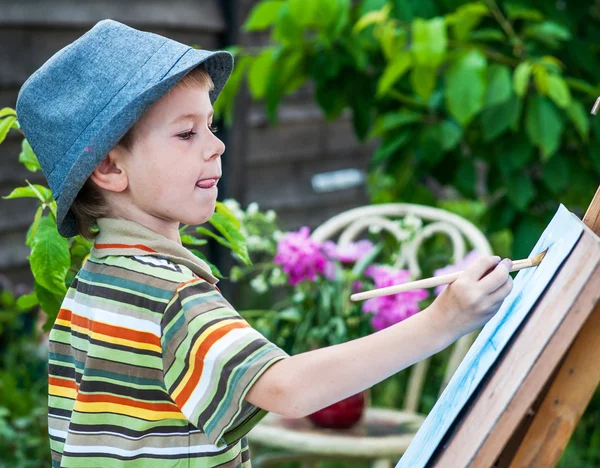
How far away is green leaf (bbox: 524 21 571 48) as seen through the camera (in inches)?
97.4

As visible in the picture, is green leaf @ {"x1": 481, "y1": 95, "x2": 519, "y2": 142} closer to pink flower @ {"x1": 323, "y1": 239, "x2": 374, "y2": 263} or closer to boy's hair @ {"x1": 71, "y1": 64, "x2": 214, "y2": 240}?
pink flower @ {"x1": 323, "y1": 239, "x2": 374, "y2": 263}

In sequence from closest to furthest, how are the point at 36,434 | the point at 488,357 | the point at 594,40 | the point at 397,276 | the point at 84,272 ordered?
the point at 488,357 < the point at 84,272 < the point at 397,276 < the point at 36,434 < the point at 594,40

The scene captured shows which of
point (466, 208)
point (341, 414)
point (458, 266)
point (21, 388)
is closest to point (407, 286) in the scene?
point (341, 414)

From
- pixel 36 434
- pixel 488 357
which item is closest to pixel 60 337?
pixel 488 357

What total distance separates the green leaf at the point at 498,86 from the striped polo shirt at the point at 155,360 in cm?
156

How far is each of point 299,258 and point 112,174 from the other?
1274mm

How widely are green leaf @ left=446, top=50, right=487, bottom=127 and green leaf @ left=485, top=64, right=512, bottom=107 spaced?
2 cm

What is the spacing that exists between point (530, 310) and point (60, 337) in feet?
1.92

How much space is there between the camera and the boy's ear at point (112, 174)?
105 cm

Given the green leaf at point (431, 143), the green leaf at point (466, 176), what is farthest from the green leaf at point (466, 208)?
the green leaf at point (431, 143)

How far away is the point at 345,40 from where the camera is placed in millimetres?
2723

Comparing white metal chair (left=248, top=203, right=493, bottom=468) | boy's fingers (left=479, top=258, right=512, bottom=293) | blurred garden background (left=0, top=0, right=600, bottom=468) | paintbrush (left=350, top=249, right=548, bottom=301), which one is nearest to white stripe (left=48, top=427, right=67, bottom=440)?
paintbrush (left=350, top=249, right=548, bottom=301)

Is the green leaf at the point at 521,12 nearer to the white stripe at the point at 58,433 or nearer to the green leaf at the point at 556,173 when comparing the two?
the green leaf at the point at 556,173

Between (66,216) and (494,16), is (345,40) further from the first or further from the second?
(66,216)
